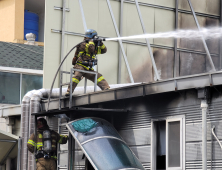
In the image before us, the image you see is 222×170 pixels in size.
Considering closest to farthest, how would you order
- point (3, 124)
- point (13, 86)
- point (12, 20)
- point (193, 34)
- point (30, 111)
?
point (30, 111) < point (3, 124) < point (13, 86) < point (193, 34) < point (12, 20)

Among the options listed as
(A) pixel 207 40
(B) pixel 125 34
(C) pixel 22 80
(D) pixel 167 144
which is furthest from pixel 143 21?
(D) pixel 167 144

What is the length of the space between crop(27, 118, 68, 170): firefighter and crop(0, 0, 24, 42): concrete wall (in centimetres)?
1715

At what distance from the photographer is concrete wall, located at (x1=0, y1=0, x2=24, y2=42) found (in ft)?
101

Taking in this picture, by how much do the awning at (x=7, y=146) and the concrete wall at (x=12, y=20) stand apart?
1400 centimetres

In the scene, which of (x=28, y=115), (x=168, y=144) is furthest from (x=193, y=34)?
(x=168, y=144)

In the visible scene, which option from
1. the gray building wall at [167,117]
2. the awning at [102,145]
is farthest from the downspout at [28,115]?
the awning at [102,145]

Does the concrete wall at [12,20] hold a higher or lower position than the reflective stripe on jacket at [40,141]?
higher

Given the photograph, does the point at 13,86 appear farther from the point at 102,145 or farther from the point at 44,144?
the point at 102,145

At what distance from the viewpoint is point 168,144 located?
1130 cm

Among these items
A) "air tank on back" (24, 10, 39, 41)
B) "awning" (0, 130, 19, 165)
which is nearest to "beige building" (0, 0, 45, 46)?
"air tank on back" (24, 10, 39, 41)

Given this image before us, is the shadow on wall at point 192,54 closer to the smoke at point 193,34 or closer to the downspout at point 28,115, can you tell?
the smoke at point 193,34

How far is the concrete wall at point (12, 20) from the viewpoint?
1209 inches

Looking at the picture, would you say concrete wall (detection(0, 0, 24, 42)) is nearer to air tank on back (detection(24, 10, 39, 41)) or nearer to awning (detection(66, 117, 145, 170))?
air tank on back (detection(24, 10, 39, 41))

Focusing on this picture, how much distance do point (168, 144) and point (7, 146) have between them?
22.6 feet
